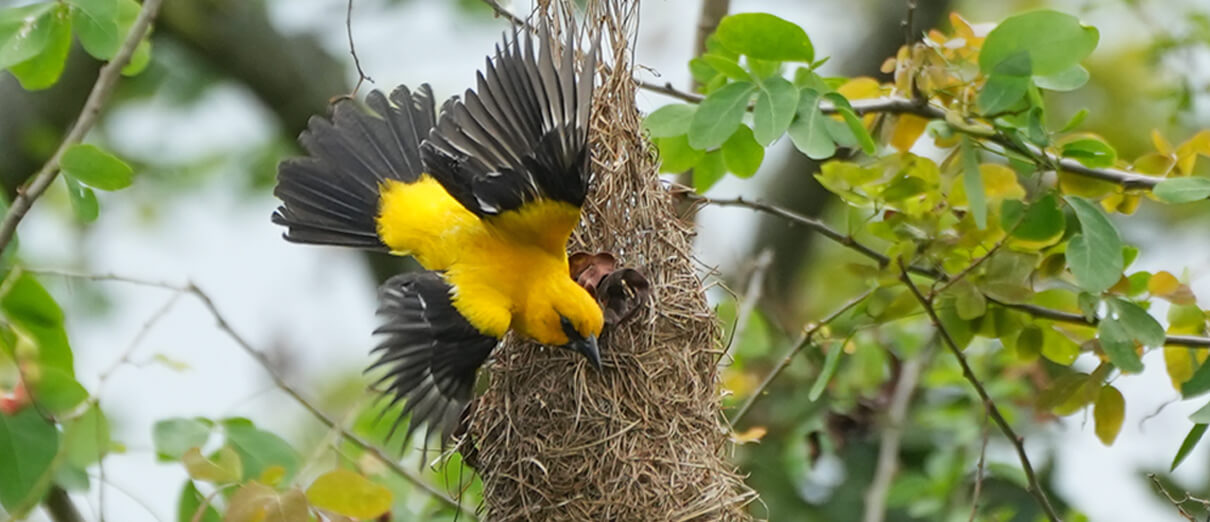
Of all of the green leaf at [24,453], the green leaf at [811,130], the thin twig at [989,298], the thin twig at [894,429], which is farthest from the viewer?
the thin twig at [894,429]

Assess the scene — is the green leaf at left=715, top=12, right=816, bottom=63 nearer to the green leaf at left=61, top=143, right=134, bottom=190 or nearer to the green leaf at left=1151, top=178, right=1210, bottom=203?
the green leaf at left=1151, top=178, right=1210, bottom=203

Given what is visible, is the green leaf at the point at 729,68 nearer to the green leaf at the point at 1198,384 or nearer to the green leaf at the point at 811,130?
the green leaf at the point at 811,130

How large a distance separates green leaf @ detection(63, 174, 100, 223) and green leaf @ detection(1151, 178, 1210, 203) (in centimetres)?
194

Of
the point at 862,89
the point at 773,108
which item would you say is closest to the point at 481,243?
the point at 773,108

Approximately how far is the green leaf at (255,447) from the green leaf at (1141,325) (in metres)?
1.64

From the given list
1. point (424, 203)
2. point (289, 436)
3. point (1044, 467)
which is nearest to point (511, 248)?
point (424, 203)

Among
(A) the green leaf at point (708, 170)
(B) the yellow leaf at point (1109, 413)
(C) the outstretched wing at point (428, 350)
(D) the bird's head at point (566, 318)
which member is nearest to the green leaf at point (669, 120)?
(A) the green leaf at point (708, 170)

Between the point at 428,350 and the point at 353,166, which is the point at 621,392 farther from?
the point at 353,166

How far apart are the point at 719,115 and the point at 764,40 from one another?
16 cm

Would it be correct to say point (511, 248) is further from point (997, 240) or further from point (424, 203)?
point (997, 240)

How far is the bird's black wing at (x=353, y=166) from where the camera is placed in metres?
2.70

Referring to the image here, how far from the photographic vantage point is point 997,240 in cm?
250

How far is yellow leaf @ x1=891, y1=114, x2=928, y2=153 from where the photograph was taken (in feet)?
8.49

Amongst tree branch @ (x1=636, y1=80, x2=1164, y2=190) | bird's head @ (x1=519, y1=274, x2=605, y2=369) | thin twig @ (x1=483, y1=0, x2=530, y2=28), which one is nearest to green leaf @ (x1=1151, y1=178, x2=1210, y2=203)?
tree branch @ (x1=636, y1=80, x2=1164, y2=190)
